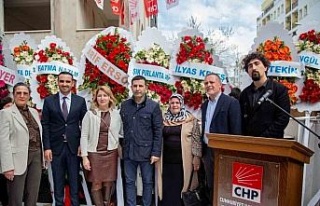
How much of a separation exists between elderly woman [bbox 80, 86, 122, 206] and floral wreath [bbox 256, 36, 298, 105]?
164cm

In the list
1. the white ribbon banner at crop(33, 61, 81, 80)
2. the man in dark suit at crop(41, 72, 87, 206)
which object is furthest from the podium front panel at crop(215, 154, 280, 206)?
the white ribbon banner at crop(33, 61, 81, 80)

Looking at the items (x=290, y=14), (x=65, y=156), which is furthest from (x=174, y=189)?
(x=290, y=14)

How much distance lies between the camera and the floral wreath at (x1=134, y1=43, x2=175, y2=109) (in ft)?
13.0

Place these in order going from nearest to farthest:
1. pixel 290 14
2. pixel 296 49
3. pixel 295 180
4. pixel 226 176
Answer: pixel 295 180
pixel 226 176
pixel 296 49
pixel 290 14

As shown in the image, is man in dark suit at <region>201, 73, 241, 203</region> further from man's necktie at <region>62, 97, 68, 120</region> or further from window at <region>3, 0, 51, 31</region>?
window at <region>3, 0, 51, 31</region>

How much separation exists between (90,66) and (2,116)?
118 centimetres

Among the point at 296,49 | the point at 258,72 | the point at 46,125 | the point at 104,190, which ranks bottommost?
the point at 104,190

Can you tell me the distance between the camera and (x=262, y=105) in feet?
9.25

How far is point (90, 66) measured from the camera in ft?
13.6

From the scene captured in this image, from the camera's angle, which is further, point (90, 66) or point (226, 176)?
point (90, 66)

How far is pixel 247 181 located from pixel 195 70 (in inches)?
76.6

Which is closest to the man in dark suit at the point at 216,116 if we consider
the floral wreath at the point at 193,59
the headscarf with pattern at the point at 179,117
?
the headscarf with pattern at the point at 179,117

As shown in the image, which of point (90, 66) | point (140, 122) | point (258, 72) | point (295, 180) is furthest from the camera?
point (90, 66)

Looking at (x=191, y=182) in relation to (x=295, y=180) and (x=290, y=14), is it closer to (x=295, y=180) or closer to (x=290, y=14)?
(x=295, y=180)
